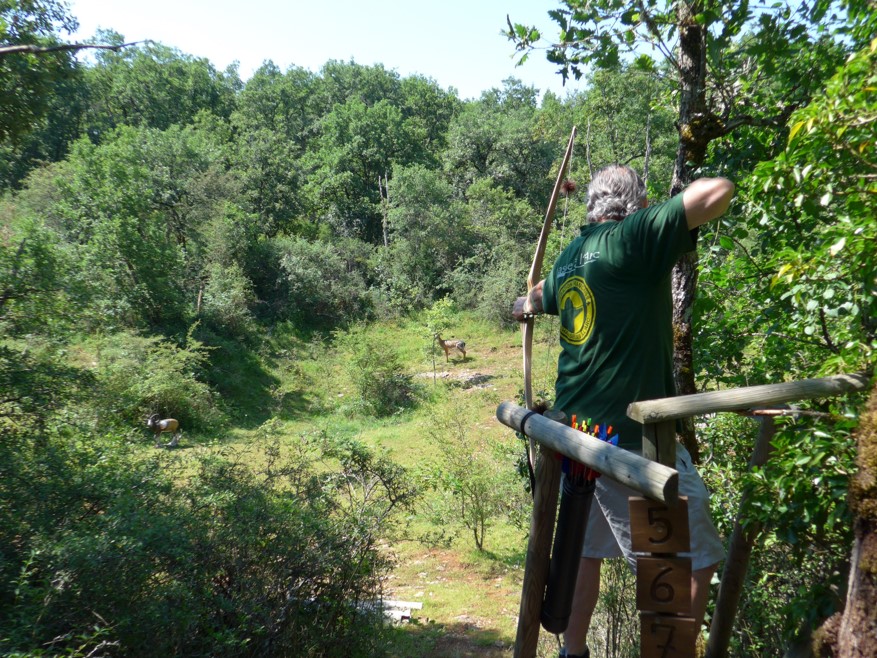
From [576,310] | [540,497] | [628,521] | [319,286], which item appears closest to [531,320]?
[576,310]

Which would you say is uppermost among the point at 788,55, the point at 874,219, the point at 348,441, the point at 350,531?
the point at 788,55

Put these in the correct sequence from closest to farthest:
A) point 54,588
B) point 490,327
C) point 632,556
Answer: point 632,556, point 54,588, point 490,327

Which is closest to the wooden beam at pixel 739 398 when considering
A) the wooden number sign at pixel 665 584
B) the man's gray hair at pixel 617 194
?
the wooden number sign at pixel 665 584

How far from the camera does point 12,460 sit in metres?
4.06

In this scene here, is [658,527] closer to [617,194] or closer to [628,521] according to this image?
[628,521]

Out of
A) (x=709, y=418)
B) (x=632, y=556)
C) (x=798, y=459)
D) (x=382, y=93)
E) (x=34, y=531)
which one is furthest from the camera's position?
(x=382, y=93)

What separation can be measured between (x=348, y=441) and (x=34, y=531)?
260 centimetres

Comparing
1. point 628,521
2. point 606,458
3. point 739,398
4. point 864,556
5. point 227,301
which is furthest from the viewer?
point 227,301

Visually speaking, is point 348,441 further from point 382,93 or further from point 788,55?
point 382,93

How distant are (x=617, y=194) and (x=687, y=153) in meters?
1.52

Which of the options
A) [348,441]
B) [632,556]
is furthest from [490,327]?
[632,556]

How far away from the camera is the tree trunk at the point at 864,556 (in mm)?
1742

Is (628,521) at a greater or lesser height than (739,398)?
lesser

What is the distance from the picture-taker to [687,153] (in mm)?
3670
